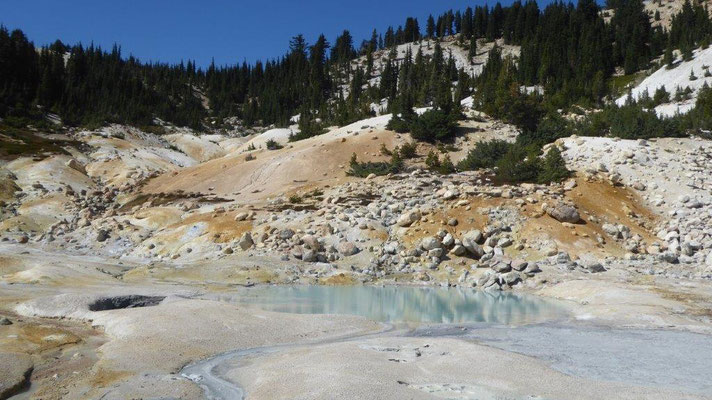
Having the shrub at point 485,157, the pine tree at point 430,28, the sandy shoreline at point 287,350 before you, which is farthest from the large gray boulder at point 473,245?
the pine tree at point 430,28

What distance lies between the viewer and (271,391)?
26.7 ft

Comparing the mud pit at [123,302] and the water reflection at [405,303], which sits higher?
the mud pit at [123,302]

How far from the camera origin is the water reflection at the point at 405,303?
16.1m

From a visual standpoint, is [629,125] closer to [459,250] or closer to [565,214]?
[565,214]

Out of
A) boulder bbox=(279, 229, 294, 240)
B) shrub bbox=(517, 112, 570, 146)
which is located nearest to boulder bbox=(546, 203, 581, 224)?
shrub bbox=(517, 112, 570, 146)

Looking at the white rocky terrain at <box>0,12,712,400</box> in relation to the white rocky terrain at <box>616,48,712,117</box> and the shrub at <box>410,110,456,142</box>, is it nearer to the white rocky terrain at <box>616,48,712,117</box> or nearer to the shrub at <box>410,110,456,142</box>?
the shrub at <box>410,110,456,142</box>

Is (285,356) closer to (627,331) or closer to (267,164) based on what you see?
(627,331)

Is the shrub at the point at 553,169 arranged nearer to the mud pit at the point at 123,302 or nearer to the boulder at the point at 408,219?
the boulder at the point at 408,219

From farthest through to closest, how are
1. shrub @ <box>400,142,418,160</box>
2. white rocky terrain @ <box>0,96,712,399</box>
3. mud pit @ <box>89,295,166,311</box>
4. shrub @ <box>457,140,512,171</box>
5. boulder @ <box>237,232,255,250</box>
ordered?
shrub @ <box>400,142,418,160</box> → shrub @ <box>457,140,512,171</box> → boulder @ <box>237,232,255,250</box> → mud pit @ <box>89,295,166,311</box> → white rocky terrain @ <box>0,96,712,399</box>

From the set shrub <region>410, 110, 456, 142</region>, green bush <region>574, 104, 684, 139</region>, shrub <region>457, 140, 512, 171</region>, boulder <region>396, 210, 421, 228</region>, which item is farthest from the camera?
shrub <region>410, 110, 456, 142</region>

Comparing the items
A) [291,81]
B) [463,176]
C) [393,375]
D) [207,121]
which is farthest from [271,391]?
[291,81]

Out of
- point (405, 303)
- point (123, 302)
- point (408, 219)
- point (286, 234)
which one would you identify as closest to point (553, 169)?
point (408, 219)

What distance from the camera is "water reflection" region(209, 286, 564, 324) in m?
16.1

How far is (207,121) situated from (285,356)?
101m
